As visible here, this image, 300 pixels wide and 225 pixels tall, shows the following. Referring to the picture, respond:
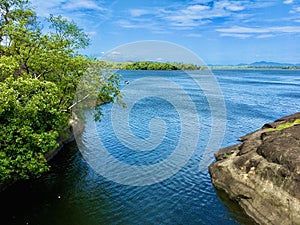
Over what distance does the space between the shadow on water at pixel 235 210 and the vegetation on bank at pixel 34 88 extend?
52.5 ft

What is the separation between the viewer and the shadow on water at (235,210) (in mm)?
22297

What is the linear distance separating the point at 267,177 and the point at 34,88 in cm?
2075

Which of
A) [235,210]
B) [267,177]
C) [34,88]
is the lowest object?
[235,210]

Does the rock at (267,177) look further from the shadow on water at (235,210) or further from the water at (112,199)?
the water at (112,199)

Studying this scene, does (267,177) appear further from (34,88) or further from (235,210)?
(34,88)

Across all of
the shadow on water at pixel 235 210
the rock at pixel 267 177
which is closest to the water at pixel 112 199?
the shadow on water at pixel 235 210

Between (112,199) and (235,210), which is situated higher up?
(112,199)

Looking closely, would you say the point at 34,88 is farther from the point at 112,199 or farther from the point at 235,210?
the point at 235,210

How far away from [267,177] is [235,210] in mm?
3965

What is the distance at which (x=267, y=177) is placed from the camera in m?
23.6

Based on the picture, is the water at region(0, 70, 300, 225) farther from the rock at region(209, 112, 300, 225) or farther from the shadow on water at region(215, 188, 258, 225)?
the rock at region(209, 112, 300, 225)

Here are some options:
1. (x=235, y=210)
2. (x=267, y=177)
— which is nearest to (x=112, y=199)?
(x=235, y=210)

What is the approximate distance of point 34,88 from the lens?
22.2 meters

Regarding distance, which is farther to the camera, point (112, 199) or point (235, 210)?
point (112, 199)
